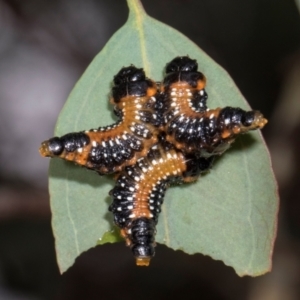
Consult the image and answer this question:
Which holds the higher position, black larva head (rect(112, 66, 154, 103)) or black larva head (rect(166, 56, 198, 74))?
black larva head (rect(166, 56, 198, 74))

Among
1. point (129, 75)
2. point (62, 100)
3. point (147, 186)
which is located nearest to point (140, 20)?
point (129, 75)

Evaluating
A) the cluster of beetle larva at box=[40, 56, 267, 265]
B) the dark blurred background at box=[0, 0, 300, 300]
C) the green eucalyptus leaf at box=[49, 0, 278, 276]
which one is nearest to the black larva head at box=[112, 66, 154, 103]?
the cluster of beetle larva at box=[40, 56, 267, 265]

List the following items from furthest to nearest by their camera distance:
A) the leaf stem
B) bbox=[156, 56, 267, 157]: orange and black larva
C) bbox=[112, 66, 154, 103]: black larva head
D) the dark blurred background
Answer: the dark blurred background
the leaf stem
bbox=[112, 66, 154, 103]: black larva head
bbox=[156, 56, 267, 157]: orange and black larva

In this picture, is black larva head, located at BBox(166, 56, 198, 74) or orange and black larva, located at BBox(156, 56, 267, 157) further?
black larva head, located at BBox(166, 56, 198, 74)

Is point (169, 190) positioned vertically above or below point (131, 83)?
below

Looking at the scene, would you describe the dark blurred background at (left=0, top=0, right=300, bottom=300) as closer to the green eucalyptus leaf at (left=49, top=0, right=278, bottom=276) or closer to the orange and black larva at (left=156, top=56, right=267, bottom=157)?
the green eucalyptus leaf at (left=49, top=0, right=278, bottom=276)

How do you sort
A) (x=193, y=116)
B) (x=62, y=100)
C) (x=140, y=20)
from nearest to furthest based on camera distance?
(x=193, y=116), (x=140, y=20), (x=62, y=100)

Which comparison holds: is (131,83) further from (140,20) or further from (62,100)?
(62,100)
